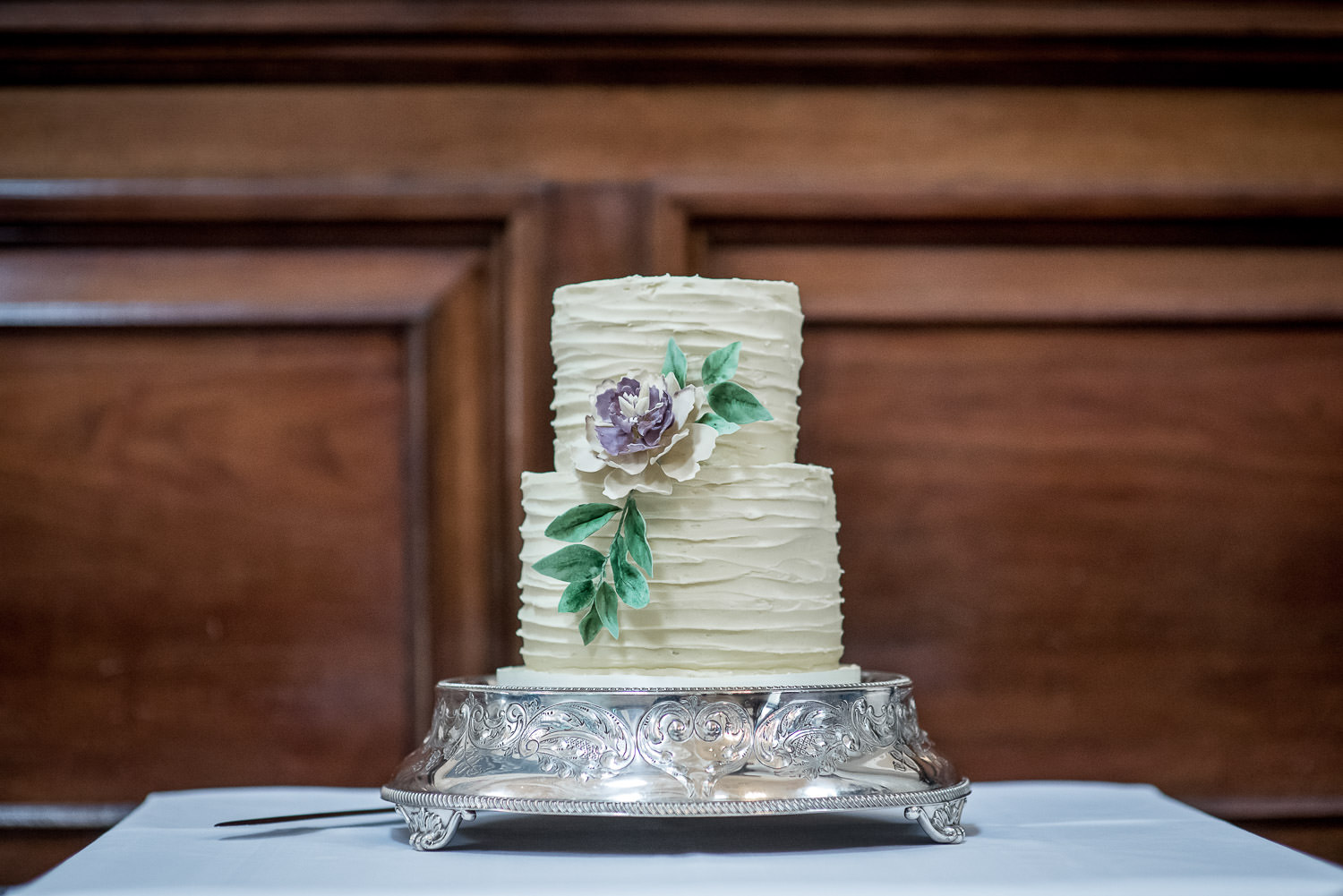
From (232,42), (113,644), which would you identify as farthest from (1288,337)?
(113,644)

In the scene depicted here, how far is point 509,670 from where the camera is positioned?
98 cm

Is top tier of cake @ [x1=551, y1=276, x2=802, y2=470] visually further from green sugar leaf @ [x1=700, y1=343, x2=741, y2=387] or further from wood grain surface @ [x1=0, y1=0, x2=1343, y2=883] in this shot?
wood grain surface @ [x1=0, y1=0, x2=1343, y2=883]

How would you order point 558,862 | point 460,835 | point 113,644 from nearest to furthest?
1. point 558,862
2. point 460,835
3. point 113,644

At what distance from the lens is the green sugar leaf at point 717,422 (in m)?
0.91

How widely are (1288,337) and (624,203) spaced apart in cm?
71

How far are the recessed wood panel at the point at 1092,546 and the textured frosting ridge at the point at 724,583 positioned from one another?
0.38 metres

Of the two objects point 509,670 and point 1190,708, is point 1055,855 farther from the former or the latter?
point 1190,708

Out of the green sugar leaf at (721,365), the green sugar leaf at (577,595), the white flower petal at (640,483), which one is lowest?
the green sugar leaf at (577,595)

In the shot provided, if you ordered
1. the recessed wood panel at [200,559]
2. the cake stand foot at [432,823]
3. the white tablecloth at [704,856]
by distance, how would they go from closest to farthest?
the white tablecloth at [704,856]
the cake stand foot at [432,823]
the recessed wood panel at [200,559]

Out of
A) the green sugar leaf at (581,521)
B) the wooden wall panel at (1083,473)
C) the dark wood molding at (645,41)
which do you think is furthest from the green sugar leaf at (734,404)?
the dark wood molding at (645,41)

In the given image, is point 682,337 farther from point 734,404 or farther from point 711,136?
point 711,136

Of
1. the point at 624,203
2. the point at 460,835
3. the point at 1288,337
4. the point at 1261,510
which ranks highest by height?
the point at 624,203

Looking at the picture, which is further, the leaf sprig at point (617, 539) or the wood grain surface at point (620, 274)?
the wood grain surface at point (620, 274)

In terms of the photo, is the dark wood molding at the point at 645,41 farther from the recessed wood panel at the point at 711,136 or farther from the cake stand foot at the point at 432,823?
the cake stand foot at the point at 432,823
